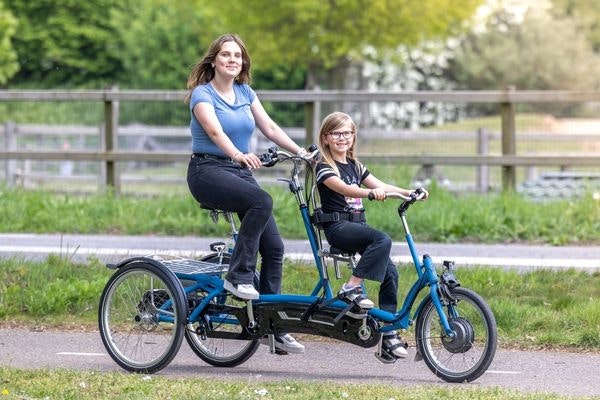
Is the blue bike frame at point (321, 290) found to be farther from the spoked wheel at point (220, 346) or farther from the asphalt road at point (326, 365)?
the asphalt road at point (326, 365)

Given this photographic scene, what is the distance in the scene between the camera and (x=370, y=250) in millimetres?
6652

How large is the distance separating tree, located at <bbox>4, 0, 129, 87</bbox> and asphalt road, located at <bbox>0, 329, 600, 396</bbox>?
37105 mm

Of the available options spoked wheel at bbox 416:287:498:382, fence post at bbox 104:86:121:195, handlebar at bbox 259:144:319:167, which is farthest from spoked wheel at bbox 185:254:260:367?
fence post at bbox 104:86:121:195

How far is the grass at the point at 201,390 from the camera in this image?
6059mm

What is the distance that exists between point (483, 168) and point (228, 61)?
10.3m

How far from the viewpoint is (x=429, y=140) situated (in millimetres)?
17609

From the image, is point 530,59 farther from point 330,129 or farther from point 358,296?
point 358,296

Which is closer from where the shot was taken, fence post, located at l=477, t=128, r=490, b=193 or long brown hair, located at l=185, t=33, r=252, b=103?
long brown hair, located at l=185, t=33, r=252, b=103

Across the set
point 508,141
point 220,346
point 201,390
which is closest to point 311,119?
point 508,141

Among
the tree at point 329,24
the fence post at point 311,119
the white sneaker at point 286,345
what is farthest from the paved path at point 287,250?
the tree at point 329,24

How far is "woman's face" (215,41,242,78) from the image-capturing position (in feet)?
22.8

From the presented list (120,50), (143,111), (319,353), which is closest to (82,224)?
(319,353)

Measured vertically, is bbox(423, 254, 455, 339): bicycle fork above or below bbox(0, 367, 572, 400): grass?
above

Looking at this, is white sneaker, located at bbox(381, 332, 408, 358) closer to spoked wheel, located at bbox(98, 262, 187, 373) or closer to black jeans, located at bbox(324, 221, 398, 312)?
black jeans, located at bbox(324, 221, 398, 312)
